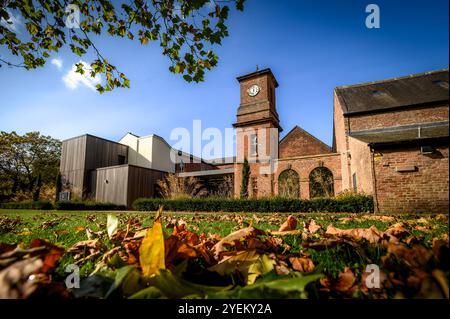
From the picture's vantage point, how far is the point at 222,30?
265 centimetres

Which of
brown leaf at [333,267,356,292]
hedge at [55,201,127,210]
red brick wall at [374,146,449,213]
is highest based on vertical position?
red brick wall at [374,146,449,213]

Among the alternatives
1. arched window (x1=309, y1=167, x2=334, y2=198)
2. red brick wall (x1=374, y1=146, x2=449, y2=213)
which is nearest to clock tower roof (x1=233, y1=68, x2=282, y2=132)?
arched window (x1=309, y1=167, x2=334, y2=198)

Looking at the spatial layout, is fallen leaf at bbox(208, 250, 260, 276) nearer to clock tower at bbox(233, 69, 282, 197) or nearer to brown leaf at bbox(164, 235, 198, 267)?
brown leaf at bbox(164, 235, 198, 267)

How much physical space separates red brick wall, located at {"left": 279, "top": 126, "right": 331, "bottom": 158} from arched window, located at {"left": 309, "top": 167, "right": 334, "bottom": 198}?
4029 mm

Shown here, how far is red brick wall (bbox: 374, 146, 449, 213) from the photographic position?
2.46ft

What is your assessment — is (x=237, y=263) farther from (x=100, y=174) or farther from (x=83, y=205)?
(x=100, y=174)

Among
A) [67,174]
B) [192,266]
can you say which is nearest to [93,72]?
[192,266]

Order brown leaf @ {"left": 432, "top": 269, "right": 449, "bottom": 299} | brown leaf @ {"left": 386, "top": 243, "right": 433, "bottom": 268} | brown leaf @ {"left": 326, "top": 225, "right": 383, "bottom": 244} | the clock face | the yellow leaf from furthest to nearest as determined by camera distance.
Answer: the clock face, brown leaf @ {"left": 326, "top": 225, "right": 383, "bottom": 244}, the yellow leaf, brown leaf @ {"left": 386, "top": 243, "right": 433, "bottom": 268}, brown leaf @ {"left": 432, "top": 269, "right": 449, "bottom": 299}

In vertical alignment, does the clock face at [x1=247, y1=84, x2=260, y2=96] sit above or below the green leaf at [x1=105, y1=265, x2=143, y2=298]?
above

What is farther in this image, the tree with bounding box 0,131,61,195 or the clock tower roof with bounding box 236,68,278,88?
the tree with bounding box 0,131,61,195

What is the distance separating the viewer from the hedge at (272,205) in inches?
392

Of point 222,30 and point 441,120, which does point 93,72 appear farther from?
point 441,120

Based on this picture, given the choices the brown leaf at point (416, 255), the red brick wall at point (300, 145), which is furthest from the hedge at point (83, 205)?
the brown leaf at point (416, 255)

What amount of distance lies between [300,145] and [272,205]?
12.7 metres
